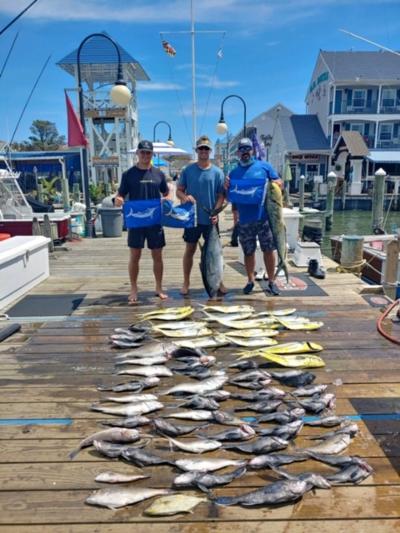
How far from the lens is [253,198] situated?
495 cm

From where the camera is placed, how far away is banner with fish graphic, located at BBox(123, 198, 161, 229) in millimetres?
4809

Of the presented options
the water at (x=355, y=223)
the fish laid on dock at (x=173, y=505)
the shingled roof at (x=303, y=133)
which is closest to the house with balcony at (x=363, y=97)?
the shingled roof at (x=303, y=133)

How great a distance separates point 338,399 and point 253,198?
8.66ft

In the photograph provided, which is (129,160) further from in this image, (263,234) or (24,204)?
(263,234)

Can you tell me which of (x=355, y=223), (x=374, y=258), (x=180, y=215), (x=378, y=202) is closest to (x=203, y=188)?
(x=180, y=215)

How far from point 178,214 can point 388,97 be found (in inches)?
1419

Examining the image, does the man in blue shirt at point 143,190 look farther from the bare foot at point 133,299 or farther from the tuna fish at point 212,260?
the tuna fish at point 212,260

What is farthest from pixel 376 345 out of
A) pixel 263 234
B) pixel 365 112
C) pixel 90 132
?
pixel 365 112

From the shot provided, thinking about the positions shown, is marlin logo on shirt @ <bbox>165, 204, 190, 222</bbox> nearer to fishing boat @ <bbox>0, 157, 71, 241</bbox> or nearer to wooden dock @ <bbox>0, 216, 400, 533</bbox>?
wooden dock @ <bbox>0, 216, 400, 533</bbox>

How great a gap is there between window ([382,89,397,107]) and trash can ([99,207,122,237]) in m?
31.2

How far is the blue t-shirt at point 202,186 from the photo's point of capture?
4926mm

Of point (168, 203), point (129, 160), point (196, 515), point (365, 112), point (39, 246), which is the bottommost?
point (196, 515)

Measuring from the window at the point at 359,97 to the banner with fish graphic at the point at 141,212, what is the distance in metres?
35.1

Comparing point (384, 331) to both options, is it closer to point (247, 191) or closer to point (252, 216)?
point (252, 216)
